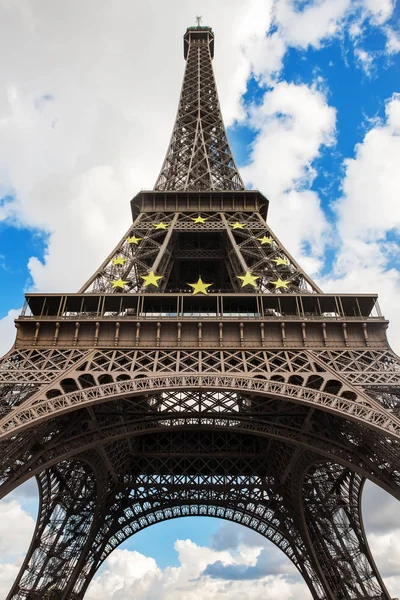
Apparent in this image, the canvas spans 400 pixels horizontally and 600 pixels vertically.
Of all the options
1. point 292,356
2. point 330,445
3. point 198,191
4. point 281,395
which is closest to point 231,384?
point 281,395

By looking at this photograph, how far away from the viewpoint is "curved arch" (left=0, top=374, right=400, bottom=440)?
15.5 m

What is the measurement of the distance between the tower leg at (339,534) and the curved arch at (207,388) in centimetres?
1463

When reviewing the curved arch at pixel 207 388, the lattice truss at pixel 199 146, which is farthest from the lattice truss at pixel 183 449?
the lattice truss at pixel 199 146

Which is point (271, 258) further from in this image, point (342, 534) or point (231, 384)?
point (342, 534)

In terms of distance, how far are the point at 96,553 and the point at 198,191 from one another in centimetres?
2646

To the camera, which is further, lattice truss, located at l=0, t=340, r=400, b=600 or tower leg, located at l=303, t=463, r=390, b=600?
tower leg, located at l=303, t=463, r=390, b=600

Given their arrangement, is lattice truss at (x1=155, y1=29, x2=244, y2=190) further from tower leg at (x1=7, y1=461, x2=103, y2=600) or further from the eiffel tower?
tower leg at (x1=7, y1=461, x2=103, y2=600)

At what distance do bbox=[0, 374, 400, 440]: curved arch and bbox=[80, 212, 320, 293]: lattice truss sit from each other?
6.59m

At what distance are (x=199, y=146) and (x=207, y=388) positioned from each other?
26821 mm

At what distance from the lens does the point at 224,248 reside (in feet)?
103

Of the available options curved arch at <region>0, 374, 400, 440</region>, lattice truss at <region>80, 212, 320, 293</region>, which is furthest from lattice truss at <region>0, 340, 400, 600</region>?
lattice truss at <region>80, 212, 320, 293</region>

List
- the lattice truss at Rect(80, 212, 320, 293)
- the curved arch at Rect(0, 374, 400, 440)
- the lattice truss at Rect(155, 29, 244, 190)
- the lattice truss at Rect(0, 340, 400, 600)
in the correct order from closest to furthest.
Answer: the curved arch at Rect(0, 374, 400, 440) < the lattice truss at Rect(0, 340, 400, 600) < the lattice truss at Rect(80, 212, 320, 293) < the lattice truss at Rect(155, 29, 244, 190)

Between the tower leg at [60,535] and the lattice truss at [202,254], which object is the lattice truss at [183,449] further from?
the lattice truss at [202,254]

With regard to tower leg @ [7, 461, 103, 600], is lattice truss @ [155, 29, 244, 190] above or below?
above
